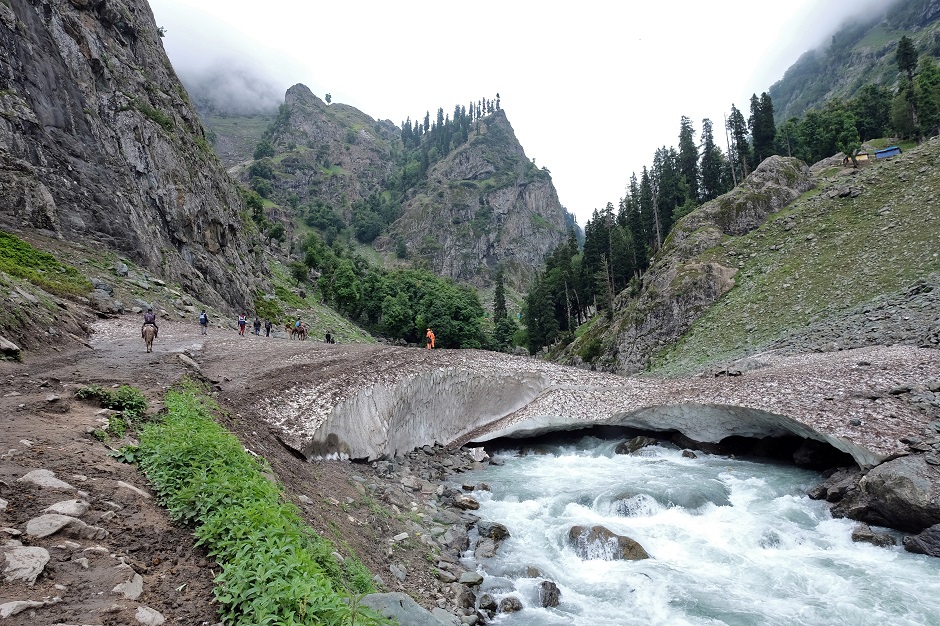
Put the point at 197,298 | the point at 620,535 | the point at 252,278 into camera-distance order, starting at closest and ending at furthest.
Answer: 1. the point at 620,535
2. the point at 197,298
3. the point at 252,278

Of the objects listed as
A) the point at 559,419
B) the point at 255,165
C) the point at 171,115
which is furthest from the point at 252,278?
the point at 255,165

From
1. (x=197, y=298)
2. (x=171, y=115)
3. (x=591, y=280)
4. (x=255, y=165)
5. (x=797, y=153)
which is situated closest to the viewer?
(x=197, y=298)

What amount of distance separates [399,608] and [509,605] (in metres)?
4.84

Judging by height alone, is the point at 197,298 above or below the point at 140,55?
below

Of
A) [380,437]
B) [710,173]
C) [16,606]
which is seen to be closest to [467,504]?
[380,437]

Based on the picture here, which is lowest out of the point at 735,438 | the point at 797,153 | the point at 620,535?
the point at 620,535

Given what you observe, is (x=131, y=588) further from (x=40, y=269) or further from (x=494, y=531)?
(x=40, y=269)

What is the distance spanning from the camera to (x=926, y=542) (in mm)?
11234

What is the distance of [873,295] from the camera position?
3136 centimetres

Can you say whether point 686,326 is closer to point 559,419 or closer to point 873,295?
point 873,295

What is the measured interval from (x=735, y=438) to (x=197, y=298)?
42814 millimetres

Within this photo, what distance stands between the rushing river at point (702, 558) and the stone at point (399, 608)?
4.10m

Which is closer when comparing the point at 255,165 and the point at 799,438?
the point at 799,438

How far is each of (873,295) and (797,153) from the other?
70.5m
